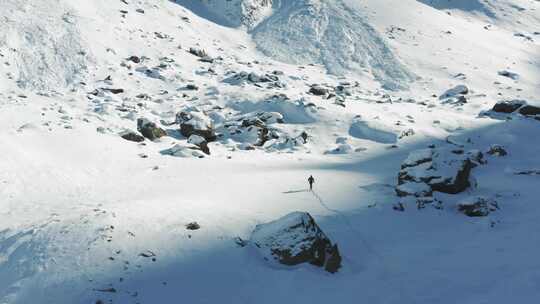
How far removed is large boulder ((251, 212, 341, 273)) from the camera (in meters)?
15.8

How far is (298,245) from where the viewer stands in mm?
15891

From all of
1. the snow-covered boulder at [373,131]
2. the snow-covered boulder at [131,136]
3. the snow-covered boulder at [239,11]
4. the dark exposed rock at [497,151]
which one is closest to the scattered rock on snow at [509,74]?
the snow-covered boulder at [373,131]

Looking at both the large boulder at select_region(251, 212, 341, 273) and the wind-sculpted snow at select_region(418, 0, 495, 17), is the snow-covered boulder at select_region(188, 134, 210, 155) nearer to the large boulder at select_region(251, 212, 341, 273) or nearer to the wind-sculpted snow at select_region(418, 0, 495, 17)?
the large boulder at select_region(251, 212, 341, 273)

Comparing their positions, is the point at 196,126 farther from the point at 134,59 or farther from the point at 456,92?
the point at 456,92

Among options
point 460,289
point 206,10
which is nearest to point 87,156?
point 460,289

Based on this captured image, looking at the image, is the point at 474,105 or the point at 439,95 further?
the point at 439,95

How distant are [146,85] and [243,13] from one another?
89.3 feet

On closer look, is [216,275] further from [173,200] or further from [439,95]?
[439,95]

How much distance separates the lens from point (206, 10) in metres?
65.2

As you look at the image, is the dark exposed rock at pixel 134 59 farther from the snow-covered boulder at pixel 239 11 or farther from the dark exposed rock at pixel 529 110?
the dark exposed rock at pixel 529 110

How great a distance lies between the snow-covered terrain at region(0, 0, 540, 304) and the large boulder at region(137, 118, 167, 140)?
19 cm

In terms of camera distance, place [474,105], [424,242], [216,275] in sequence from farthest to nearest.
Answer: [474,105]
[424,242]
[216,275]

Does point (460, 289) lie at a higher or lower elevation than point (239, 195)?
higher

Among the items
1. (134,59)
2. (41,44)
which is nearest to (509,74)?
(134,59)
